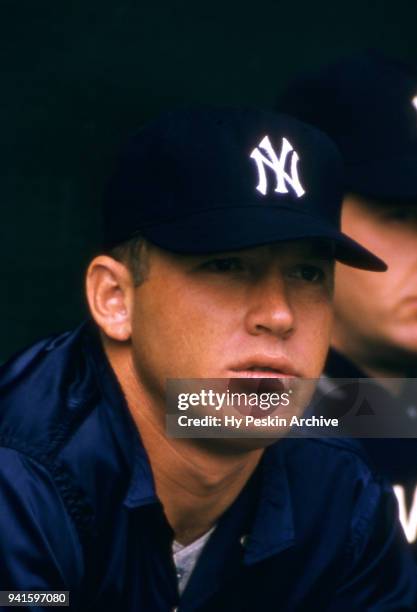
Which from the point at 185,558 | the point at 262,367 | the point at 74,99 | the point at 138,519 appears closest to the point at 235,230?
the point at 262,367

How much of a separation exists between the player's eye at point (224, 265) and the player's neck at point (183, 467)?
Result: 0.21 m

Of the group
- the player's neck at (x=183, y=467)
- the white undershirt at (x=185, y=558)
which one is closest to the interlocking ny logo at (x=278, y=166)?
the player's neck at (x=183, y=467)

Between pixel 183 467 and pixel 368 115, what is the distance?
766 mm

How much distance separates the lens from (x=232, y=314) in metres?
1.61

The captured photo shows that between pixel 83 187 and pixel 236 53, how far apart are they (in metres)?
0.42

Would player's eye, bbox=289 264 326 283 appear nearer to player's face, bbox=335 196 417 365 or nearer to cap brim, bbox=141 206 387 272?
cap brim, bbox=141 206 387 272

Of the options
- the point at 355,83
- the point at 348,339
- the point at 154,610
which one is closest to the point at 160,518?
the point at 154,610

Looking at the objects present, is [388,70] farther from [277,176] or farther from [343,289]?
[277,176]

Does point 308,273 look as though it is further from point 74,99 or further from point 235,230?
point 74,99

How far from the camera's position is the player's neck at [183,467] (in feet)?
5.69

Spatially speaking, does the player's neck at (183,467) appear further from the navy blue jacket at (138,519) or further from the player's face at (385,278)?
the player's face at (385,278)

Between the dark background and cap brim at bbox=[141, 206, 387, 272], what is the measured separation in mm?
626

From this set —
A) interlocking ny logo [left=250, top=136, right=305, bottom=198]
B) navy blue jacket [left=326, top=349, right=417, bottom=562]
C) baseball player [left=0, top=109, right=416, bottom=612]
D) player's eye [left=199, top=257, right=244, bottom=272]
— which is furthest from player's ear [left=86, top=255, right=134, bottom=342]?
navy blue jacket [left=326, top=349, right=417, bottom=562]

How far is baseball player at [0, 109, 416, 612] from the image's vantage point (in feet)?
5.24
